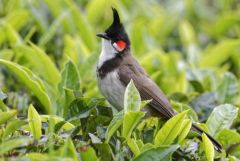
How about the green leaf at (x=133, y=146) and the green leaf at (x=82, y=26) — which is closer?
the green leaf at (x=133, y=146)

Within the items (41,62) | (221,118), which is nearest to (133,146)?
(221,118)

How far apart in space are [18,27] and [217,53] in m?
1.62

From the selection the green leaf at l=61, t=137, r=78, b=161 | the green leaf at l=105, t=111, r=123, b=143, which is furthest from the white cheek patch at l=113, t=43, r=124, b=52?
the green leaf at l=61, t=137, r=78, b=161

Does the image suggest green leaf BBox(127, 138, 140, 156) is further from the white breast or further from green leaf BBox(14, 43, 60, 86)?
green leaf BBox(14, 43, 60, 86)

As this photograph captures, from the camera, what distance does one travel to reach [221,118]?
11.1 feet

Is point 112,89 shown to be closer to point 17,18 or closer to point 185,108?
point 185,108

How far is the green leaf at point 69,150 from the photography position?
7.78 ft

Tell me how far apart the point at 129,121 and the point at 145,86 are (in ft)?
3.51

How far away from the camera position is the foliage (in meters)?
2.80

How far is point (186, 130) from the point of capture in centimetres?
298

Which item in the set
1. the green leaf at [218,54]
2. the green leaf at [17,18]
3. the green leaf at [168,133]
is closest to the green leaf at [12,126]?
the green leaf at [168,133]

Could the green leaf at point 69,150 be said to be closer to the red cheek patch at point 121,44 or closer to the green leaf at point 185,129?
the green leaf at point 185,129

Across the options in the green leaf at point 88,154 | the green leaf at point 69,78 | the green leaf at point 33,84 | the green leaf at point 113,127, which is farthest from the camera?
the green leaf at point 69,78

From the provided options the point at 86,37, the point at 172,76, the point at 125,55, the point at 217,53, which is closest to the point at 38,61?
the point at 125,55
